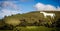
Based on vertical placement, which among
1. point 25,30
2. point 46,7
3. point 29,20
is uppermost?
point 46,7

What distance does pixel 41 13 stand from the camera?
2877 millimetres

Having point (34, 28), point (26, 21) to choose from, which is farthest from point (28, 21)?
point (34, 28)

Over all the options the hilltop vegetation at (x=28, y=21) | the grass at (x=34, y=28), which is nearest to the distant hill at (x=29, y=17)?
the hilltop vegetation at (x=28, y=21)

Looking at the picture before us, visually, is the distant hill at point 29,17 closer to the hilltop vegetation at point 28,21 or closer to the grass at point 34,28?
the hilltop vegetation at point 28,21

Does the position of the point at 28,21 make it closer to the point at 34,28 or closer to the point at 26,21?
the point at 26,21

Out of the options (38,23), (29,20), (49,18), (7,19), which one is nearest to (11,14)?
(7,19)

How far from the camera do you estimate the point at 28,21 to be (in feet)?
9.21

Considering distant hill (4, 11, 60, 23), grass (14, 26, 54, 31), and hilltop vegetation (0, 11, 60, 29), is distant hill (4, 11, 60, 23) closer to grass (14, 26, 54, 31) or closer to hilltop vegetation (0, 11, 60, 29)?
hilltop vegetation (0, 11, 60, 29)

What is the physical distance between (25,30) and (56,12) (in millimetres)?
711

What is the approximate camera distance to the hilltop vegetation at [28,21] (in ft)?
9.07

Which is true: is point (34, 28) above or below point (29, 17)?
below

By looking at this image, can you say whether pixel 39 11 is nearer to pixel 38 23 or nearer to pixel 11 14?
pixel 38 23

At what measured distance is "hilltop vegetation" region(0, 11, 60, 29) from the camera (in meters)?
2.76

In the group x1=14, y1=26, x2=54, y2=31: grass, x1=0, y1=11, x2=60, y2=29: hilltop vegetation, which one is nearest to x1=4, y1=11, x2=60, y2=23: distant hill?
x1=0, y1=11, x2=60, y2=29: hilltop vegetation
